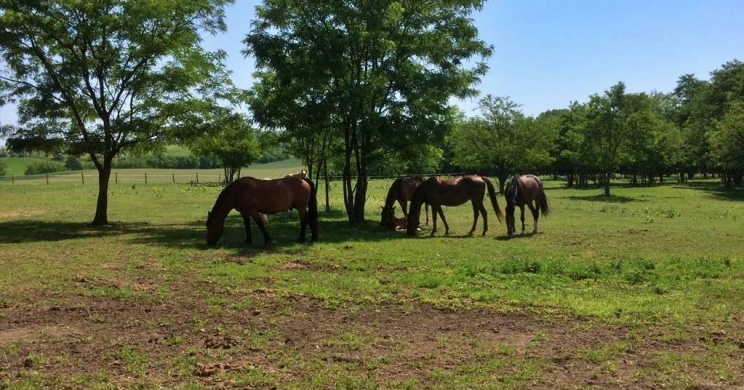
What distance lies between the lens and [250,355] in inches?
220

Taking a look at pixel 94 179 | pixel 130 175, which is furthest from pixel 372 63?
pixel 130 175

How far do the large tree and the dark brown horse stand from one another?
5.00 m

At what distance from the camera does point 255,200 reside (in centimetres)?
1393

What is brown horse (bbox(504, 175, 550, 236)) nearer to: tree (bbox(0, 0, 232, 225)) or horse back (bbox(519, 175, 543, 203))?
horse back (bbox(519, 175, 543, 203))

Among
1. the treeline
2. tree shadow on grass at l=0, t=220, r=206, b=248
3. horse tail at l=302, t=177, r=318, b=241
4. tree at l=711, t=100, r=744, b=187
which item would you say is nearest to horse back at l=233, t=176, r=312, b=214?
horse tail at l=302, t=177, r=318, b=241

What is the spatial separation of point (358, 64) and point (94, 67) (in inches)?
354

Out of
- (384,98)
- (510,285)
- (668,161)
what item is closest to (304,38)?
(384,98)

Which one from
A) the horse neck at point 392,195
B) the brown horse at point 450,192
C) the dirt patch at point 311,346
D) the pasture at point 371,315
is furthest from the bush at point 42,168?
the dirt patch at point 311,346

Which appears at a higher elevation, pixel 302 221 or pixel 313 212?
pixel 313 212

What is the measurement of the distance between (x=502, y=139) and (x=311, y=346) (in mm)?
42858

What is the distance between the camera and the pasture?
509 centimetres

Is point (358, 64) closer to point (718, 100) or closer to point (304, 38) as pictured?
point (304, 38)

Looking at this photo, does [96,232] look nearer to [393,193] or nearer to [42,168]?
[393,193]

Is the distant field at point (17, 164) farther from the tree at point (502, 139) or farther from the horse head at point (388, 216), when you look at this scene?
the horse head at point (388, 216)
